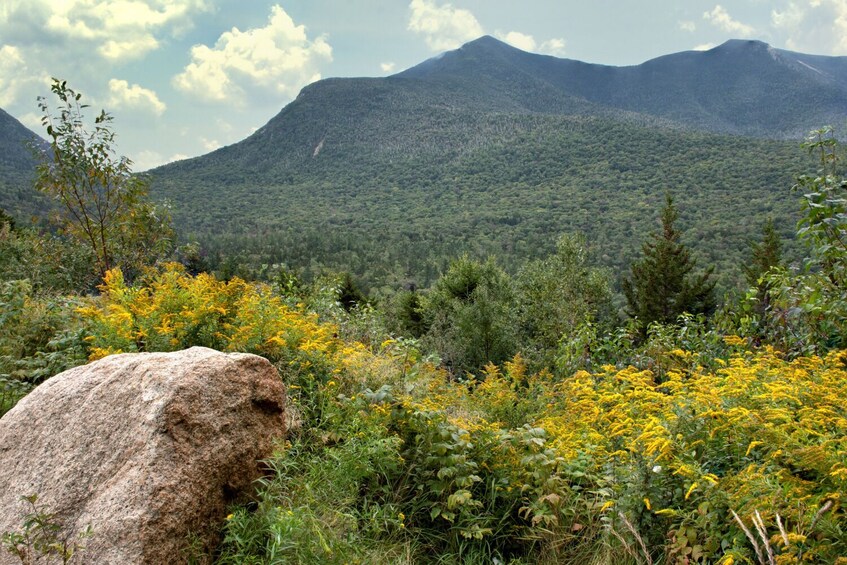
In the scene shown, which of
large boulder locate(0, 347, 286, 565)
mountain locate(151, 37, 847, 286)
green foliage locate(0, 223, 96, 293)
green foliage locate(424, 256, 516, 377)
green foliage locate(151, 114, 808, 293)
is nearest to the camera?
large boulder locate(0, 347, 286, 565)

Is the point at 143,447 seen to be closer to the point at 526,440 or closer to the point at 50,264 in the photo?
the point at 526,440

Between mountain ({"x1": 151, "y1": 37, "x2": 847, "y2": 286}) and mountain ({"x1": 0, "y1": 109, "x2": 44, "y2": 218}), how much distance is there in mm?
23694

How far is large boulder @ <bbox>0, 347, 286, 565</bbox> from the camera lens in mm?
2672

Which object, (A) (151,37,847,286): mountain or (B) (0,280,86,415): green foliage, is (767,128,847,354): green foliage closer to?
(B) (0,280,86,415): green foliage

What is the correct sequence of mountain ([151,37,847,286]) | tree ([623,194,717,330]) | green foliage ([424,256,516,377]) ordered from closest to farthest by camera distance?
green foliage ([424,256,516,377]) → tree ([623,194,717,330]) → mountain ([151,37,847,286])

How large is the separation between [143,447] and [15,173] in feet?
321

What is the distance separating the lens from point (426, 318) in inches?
1199

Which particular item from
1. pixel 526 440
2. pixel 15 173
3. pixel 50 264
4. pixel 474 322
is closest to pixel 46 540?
pixel 526 440

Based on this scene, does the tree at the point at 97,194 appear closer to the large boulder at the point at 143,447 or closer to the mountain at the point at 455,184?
the large boulder at the point at 143,447

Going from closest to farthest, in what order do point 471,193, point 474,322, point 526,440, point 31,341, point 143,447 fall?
point 143,447 < point 526,440 < point 31,341 < point 474,322 < point 471,193

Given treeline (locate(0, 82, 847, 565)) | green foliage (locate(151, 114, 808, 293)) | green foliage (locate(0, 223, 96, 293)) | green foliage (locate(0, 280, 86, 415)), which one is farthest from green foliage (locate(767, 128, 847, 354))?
green foliage (locate(151, 114, 808, 293))

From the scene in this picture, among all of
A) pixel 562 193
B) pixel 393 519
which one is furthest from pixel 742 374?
pixel 562 193

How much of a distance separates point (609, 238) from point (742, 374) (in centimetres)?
8478

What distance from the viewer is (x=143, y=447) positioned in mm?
2873
